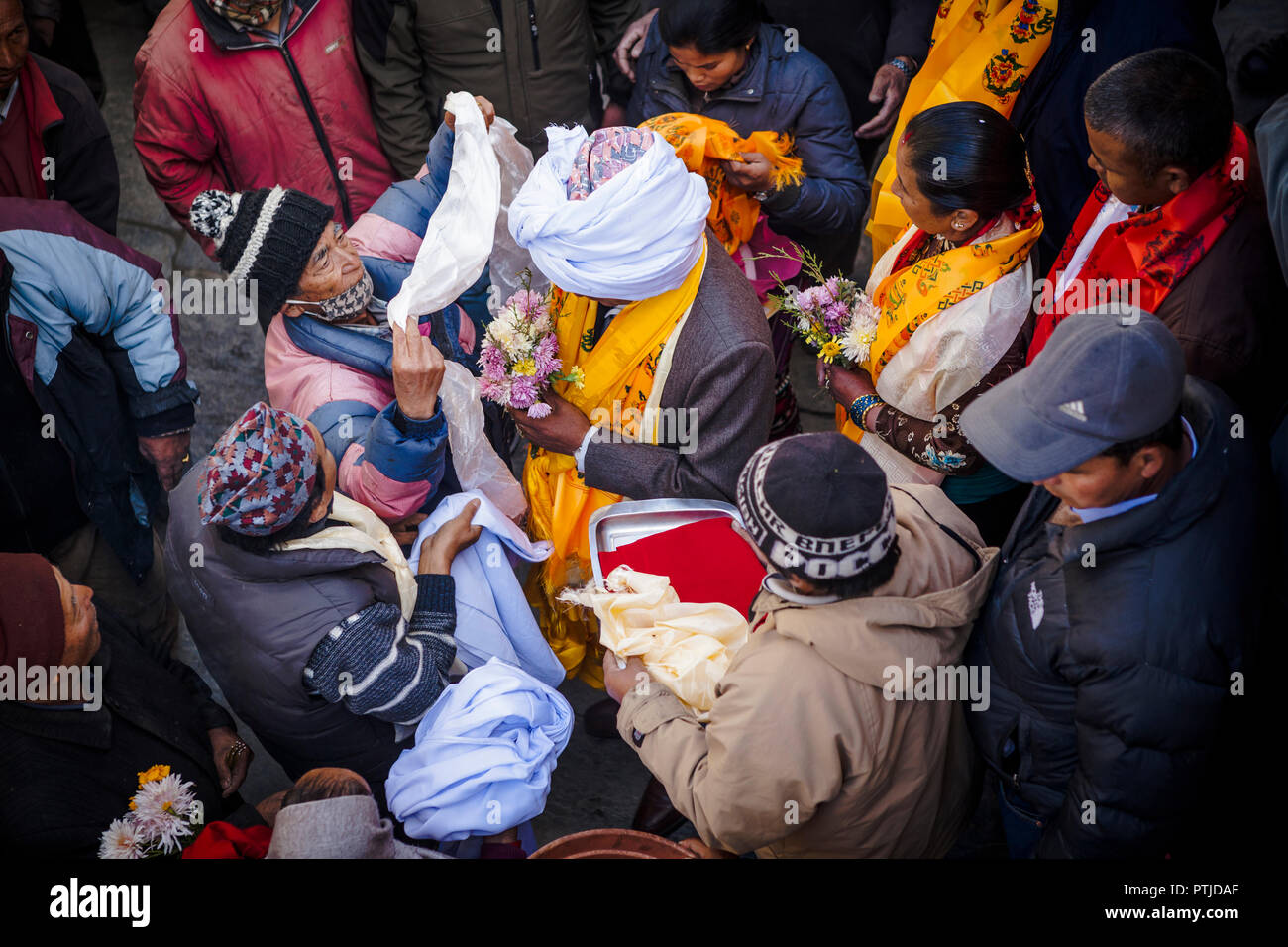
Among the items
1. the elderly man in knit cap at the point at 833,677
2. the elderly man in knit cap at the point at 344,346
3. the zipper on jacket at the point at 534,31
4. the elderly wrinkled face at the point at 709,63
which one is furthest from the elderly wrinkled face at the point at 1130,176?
the zipper on jacket at the point at 534,31

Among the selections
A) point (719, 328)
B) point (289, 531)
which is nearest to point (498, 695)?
point (289, 531)

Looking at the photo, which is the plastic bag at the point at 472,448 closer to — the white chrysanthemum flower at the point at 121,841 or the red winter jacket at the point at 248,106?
the white chrysanthemum flower at the point at 121,841

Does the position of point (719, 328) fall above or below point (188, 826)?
above

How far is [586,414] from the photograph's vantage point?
3.22m

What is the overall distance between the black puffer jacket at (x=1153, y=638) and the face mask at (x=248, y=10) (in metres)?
3.75

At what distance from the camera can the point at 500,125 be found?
3.54 meters

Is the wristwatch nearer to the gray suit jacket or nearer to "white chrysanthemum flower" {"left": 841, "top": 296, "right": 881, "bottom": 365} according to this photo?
"white chrysanthemum flower" {"left": 841, "top": 296, "right": 881, "bottom": 365}

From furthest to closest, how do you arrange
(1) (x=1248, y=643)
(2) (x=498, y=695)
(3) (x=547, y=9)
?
(3) (x=547, y=9)
(2) (x=498, y=695)
(1) (x=1248, y=643)

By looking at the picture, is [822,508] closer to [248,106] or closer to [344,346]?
[344,346]

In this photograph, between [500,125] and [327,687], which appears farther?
[500,125]

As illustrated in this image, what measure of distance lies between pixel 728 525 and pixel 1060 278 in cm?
132

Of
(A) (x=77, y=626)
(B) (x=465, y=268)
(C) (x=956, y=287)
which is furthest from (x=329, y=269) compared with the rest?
(C) (x=956, y=287)

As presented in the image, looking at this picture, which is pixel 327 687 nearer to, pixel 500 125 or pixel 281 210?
pixel 281 210

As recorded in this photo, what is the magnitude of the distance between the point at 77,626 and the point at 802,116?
3198mm
